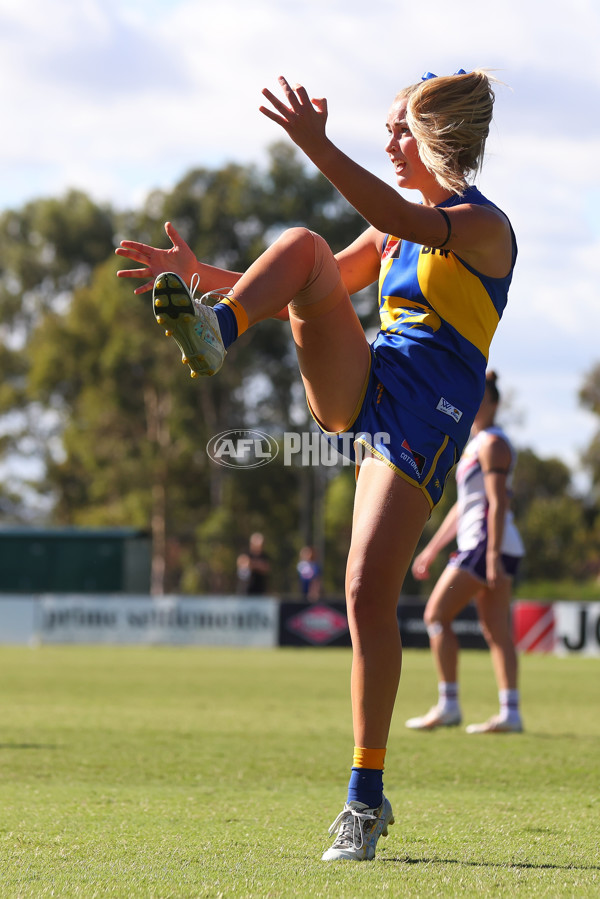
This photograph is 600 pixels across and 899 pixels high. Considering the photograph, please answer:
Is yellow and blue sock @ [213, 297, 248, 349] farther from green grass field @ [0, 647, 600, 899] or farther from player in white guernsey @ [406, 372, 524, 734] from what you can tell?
player in white guernsey @ [406, 372, 524, 734]

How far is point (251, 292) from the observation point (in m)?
3.62

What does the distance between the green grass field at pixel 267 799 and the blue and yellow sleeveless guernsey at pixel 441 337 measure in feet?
4.26

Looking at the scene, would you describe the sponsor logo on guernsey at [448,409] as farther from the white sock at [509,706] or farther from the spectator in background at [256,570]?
the spectator in background at [256,570]

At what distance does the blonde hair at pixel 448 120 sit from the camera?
12.7 feet

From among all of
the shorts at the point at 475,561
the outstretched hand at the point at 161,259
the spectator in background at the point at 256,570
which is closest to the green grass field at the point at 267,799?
the shorts at the point at 475,561

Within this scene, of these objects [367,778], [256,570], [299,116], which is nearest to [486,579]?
[367,778]

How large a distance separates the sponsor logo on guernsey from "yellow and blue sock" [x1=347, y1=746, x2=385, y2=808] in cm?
102

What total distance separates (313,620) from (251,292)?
1829cm

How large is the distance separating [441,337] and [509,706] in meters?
4.45

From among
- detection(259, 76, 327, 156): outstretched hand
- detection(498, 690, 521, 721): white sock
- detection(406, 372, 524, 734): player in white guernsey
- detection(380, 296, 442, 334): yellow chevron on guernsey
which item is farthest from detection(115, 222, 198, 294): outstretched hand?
detection(498, 690, 521, 721): white sock

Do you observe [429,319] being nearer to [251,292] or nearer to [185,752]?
[251,292]

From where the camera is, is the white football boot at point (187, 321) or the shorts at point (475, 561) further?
the shorts at point (475, 561)

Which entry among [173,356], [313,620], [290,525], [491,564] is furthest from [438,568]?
[491,564]

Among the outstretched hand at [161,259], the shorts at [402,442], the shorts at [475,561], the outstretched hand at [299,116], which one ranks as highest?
the outstretched hand at [299,116]
